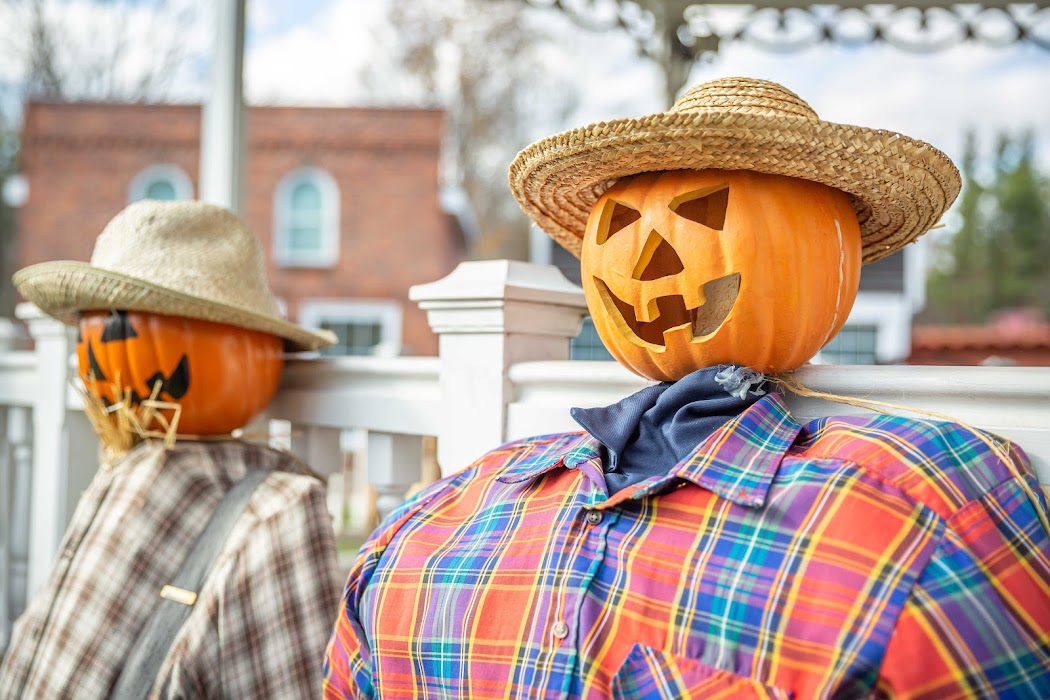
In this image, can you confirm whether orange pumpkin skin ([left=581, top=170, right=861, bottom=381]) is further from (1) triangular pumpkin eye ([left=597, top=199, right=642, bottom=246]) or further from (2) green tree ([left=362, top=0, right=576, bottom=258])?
(2) green tree ([left=362, top=0, right=576, bottom=258])

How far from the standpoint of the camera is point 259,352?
2.13 m

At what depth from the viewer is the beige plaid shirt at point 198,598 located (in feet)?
5.81

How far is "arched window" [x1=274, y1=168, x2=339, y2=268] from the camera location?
1411cm

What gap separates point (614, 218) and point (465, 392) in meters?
0.62

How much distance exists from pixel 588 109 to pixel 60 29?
751 cm

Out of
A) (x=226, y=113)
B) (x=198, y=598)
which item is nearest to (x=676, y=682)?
(x=198, y=598)

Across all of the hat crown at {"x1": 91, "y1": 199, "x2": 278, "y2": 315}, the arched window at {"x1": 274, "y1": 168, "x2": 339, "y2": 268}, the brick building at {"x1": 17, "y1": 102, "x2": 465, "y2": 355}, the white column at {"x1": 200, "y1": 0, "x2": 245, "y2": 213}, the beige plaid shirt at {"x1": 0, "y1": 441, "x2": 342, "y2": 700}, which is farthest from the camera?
the arched window at {"x1": 274, "y1": 168, "x2": 339, "y2": 268}

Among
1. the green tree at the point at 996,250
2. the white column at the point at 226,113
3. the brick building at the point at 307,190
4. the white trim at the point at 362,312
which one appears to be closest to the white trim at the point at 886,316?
the brick building at the point at 307,190

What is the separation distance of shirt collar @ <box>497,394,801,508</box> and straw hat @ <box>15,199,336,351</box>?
108 cm

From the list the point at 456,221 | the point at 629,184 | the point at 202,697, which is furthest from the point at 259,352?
the point at 456,221

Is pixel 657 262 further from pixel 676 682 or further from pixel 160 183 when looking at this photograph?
pixel 160 183

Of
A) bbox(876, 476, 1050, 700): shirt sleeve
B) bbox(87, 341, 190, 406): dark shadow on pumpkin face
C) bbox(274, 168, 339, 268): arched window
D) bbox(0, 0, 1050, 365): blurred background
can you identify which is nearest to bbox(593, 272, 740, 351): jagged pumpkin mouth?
bbox(876, 476, 1050, 700): shirt sleeve

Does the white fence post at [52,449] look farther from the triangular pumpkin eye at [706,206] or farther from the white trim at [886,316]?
the white trim at [886,316]

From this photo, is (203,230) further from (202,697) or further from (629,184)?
(629,184)
